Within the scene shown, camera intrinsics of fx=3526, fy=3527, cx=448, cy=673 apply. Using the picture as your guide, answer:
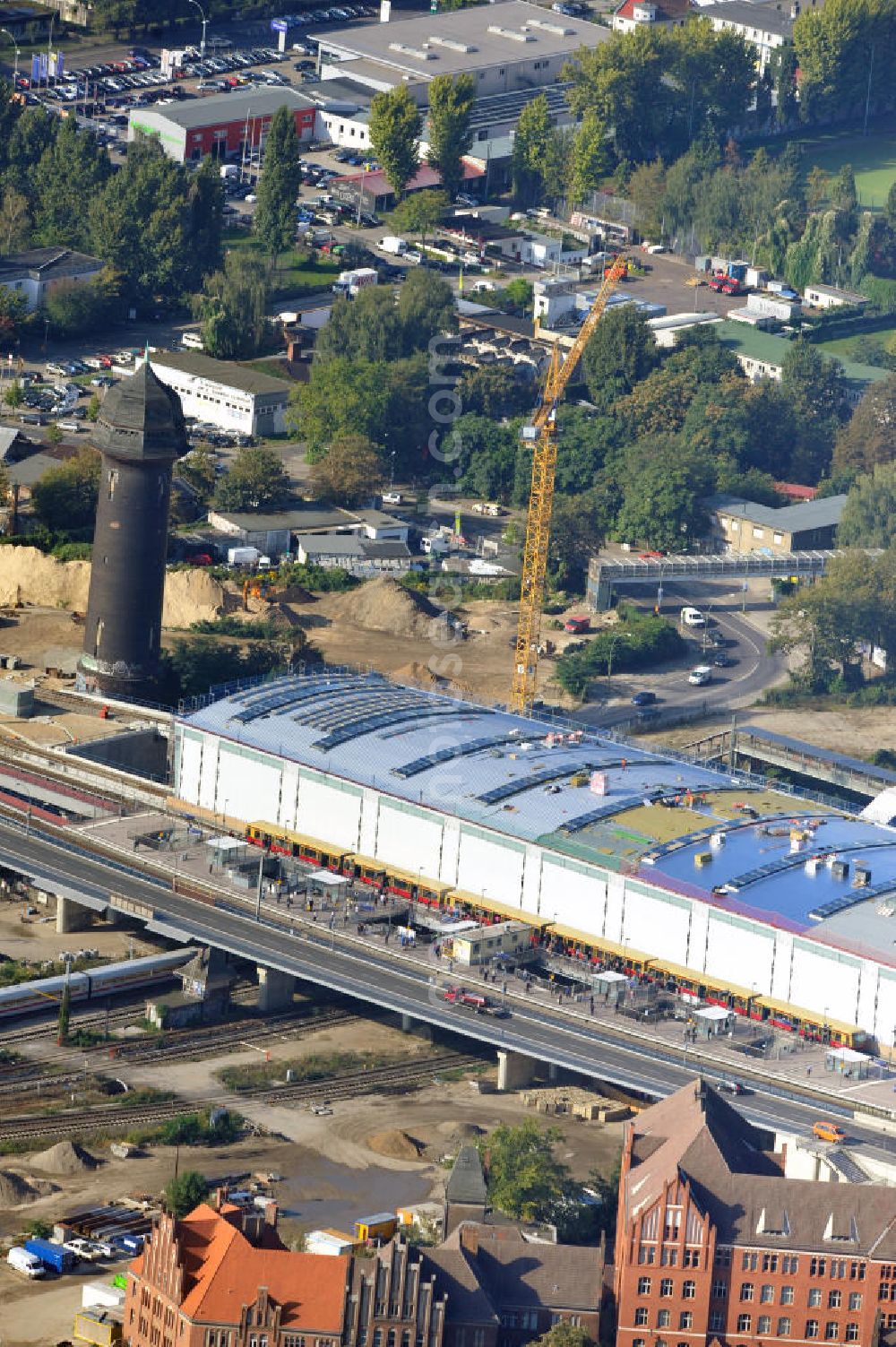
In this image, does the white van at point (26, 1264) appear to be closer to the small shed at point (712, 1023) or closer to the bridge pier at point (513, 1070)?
the bridge pier at point (513, 1070)

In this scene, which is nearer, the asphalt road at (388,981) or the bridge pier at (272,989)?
the asphalt road at (388,981)

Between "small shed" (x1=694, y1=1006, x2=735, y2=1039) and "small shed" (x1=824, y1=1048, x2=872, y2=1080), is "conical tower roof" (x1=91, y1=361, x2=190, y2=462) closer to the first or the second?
"small shed" (x1=694, y1=1006, x2=735, y2=1039)

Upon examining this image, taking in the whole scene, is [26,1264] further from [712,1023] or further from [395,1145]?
[712,1023]

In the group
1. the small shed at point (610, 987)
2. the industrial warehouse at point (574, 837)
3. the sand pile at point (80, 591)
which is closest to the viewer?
the industrial warehouse at point (574, 837)

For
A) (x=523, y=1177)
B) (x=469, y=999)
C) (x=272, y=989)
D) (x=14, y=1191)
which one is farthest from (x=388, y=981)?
(x=14, y=1191)

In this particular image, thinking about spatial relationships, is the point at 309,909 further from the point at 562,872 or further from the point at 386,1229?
the point at 386,1229

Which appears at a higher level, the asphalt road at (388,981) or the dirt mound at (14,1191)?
the asphalt road at (388,981)

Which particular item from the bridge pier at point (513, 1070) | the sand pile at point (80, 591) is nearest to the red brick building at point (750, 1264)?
the bridge pier at point (513, 1070)
